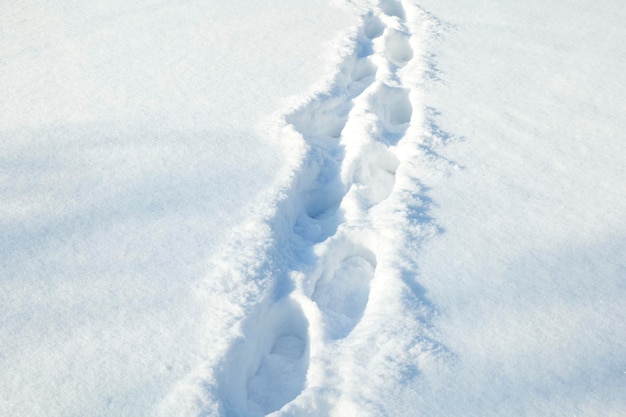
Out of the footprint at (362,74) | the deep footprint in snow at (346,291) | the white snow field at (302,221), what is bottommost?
the footprint at (362,74)

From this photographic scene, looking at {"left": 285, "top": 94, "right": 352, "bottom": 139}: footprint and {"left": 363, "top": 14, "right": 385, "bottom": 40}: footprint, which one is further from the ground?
{"left": 285, "top": 94, "right": 352, "bottom": 139}: footprint

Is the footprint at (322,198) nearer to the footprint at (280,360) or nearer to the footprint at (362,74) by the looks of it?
the footprint at (280,360)

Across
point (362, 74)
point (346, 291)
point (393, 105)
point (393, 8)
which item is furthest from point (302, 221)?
point (393, 8)

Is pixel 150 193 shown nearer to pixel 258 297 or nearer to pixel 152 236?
pixel 152 236

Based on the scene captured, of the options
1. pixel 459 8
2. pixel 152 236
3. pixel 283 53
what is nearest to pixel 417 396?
pixel 152 236

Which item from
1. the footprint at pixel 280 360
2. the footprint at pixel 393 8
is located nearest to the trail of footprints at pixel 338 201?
the footprint at pixel 280 360

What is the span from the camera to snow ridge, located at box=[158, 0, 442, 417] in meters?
1.08

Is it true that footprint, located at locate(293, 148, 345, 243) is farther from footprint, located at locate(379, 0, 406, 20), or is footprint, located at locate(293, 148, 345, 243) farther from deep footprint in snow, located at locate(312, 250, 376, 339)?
footprint, located at locate(379, 0, 406, 20)

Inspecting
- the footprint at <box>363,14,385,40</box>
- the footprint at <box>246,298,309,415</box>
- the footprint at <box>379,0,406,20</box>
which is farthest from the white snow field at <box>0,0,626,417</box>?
the footprint at <box>379,0,406,20</box>

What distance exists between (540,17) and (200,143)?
1.74 m

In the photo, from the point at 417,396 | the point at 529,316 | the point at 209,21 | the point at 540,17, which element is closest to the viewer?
the point at 417,396

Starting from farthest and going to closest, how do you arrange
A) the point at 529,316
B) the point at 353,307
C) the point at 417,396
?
the point at 353,307, the point at 529,316, the point at 417,396

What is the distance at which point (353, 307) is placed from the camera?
1.33 meters

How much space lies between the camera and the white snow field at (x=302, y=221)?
1.07 m
